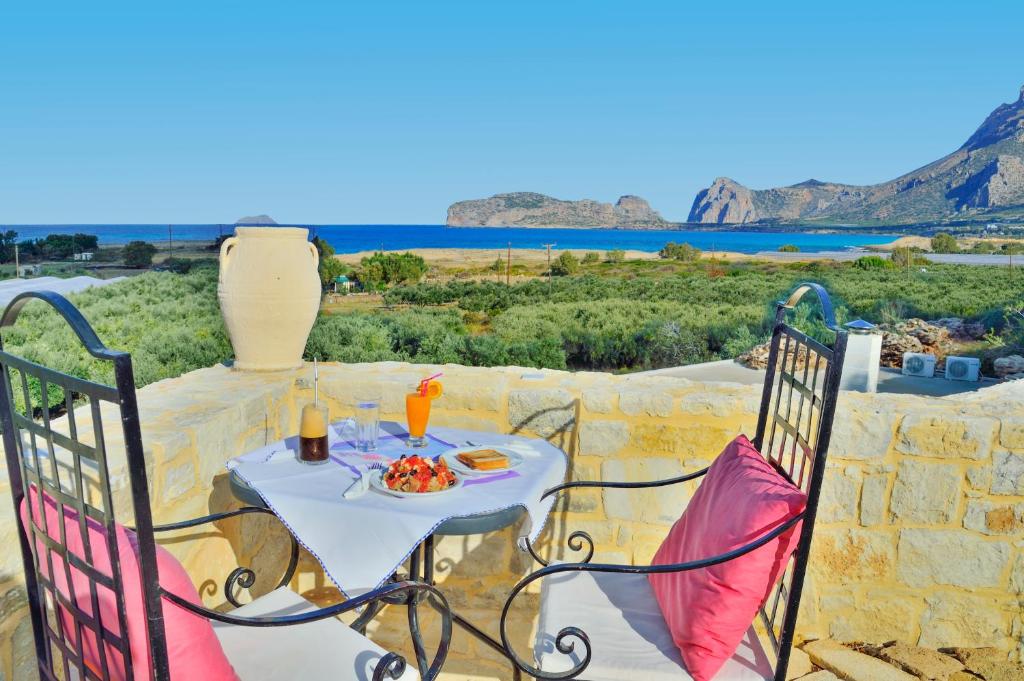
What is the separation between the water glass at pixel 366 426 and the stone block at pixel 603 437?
77 cm

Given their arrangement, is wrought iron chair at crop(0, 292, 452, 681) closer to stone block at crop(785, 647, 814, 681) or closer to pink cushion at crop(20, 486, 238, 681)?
pink cushion at crop(20, 486, 238, 681)

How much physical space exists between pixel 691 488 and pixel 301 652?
1.37m

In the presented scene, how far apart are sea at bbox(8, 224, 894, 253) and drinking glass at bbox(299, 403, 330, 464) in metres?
19.2

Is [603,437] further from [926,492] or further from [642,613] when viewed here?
[926,492]

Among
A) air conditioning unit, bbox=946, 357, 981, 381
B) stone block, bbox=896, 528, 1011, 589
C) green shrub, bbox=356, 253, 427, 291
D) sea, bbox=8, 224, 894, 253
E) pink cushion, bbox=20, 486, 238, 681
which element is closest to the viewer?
pink cushion, bbox=20, 486, 238, 681

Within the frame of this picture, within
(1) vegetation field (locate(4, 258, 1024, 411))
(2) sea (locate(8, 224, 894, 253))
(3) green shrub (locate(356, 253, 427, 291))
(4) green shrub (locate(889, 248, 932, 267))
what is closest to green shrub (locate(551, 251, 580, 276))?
(1) vegetation field (locate(4, 258, 1024, 411))

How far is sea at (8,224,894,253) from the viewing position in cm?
2312

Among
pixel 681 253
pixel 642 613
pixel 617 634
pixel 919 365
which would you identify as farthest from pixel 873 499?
pixel 681 253

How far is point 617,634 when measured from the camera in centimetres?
152

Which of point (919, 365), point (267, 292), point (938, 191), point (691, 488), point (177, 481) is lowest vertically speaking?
point (919, 365)

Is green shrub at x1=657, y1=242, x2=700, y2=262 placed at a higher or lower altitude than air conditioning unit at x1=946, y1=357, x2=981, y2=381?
higher

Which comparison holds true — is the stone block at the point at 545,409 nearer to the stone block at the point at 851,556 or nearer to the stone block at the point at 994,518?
the stone block at the point at 851,556

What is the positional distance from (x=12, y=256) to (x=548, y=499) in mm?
16095

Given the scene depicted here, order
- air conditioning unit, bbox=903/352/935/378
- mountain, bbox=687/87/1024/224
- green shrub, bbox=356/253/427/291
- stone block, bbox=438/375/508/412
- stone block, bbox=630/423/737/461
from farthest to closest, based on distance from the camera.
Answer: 1. mountain, bbox=687/87/1024/224
2. green shrub, bbox=356/253/427/291
3. air conditioning unit, bbox=903/352/935/378
4. stone block, bbox=438/375/508/412
5. stone block, bbox=630/423/737/461
